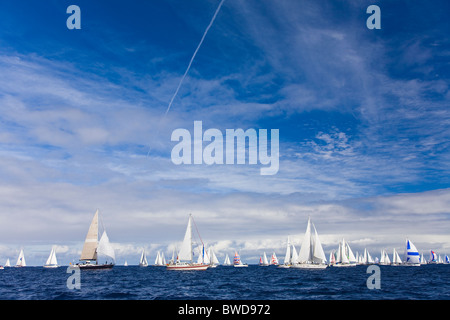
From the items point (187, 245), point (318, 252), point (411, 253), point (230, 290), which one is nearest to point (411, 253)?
point (411, 253)

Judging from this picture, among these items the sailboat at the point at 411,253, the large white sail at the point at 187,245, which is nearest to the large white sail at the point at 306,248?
the large white sail at the point at 187,245

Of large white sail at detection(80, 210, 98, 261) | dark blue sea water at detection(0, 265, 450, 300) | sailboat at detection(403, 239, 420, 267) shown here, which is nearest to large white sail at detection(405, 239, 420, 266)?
sailboat at detection(403, 239, 420, 267)

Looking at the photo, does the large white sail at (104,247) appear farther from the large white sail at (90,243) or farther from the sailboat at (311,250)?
the sailboat at (311,250)

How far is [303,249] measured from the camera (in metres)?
118

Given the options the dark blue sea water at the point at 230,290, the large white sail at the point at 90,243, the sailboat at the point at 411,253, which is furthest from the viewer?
the sailboat at the point at 411,253

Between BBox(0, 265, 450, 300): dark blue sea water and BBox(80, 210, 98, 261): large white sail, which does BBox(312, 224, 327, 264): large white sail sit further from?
BBox(80, 210, 98, 261): large white sail

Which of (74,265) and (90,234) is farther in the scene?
(74,265)
